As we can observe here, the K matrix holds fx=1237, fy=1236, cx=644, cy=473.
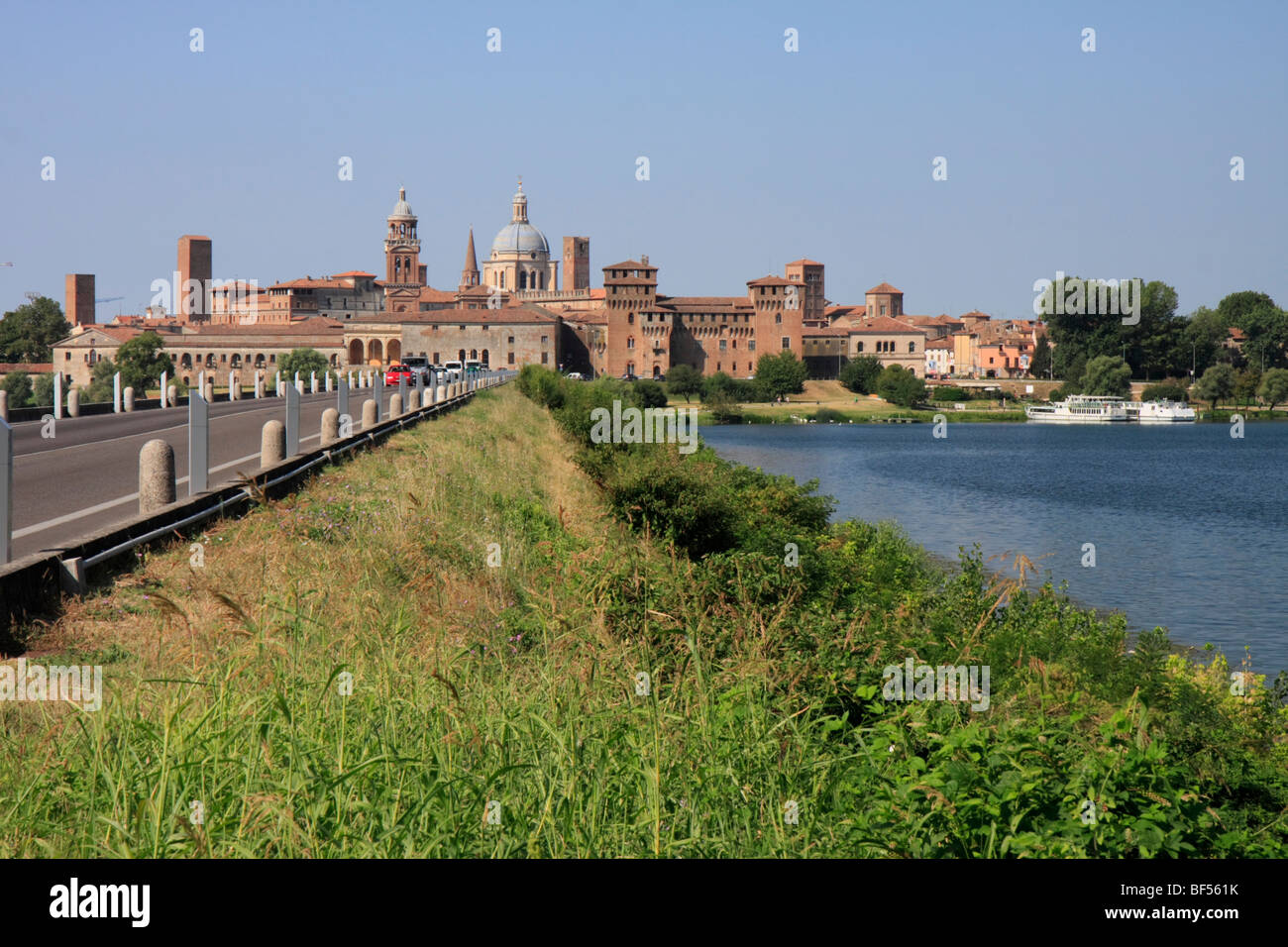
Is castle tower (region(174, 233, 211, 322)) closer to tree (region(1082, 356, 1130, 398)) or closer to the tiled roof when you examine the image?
the tiled roof

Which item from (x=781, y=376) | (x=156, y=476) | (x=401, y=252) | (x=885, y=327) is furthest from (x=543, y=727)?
(x=401, y=252)

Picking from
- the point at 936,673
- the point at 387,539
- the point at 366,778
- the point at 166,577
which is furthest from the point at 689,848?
the point at 387,539

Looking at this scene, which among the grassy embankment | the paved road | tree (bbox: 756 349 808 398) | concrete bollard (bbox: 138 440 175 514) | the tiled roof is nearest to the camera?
the grassy embankment

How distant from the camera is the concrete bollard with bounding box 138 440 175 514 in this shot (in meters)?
8.15

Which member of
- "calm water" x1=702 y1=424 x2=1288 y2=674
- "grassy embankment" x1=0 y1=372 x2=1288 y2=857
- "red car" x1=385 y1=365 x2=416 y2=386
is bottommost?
"calm water" x1=702 y1=424 x2=1288 y2=674

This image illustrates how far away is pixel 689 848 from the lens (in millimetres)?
4188

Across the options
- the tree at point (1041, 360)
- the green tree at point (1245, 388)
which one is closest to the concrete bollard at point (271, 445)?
the green tree at point (1245, 388)

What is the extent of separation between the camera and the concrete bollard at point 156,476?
815cm

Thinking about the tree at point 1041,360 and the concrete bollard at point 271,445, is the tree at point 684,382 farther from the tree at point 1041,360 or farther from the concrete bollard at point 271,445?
the concrete bollard at point 271,445

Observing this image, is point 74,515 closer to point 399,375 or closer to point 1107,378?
point 399,375

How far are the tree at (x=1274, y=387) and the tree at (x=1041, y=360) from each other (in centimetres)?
2164

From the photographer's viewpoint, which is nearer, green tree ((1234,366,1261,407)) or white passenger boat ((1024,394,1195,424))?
white passenger boat ((1024,394,1195,424))
